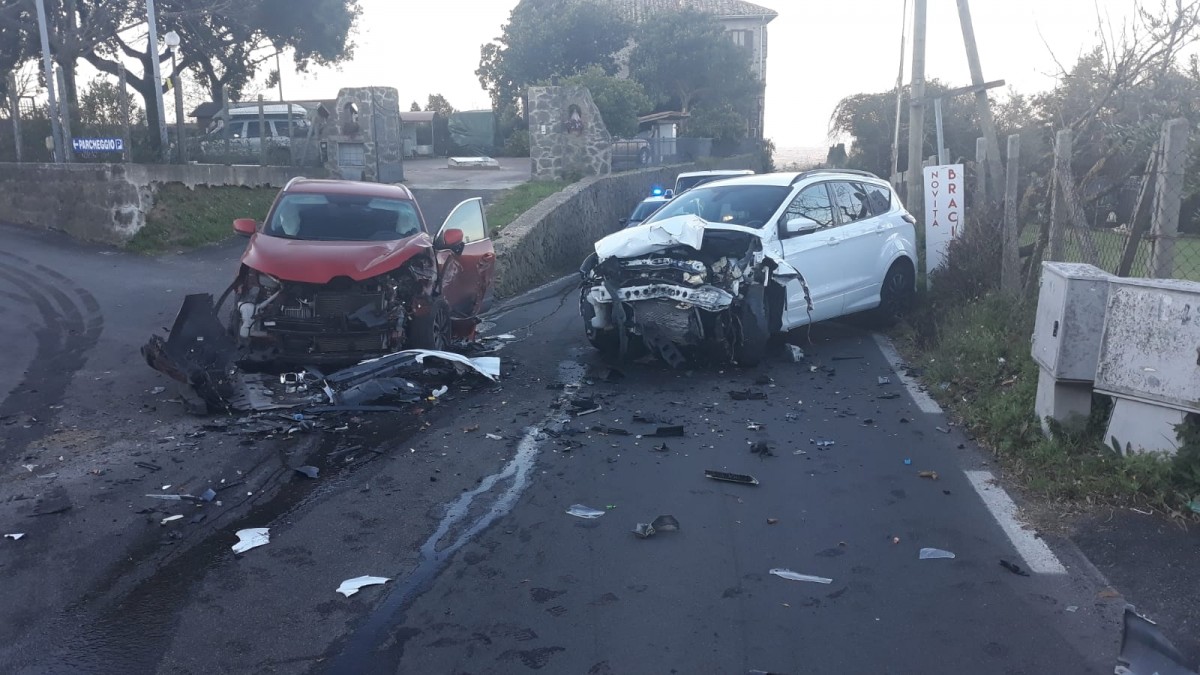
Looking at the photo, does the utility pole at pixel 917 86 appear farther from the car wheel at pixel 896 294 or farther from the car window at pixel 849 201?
the car window at pixel 849 201

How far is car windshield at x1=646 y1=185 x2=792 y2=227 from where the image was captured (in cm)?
1111

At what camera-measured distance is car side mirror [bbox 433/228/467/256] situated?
10824 millimetres

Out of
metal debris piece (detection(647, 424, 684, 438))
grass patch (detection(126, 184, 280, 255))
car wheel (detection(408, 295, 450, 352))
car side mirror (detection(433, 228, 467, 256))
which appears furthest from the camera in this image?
grass patch (detection(126, 184, 280, 255))

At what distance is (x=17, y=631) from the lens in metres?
4.60

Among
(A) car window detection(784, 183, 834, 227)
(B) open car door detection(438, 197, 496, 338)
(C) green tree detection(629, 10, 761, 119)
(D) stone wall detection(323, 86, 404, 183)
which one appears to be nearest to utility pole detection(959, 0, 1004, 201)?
(A) car window detection(784, 183, 834, 227)

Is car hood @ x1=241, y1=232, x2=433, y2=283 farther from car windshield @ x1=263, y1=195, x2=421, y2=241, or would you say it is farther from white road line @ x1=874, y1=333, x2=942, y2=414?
white road line @ x1=874, y1=333, x2=942, y2=414

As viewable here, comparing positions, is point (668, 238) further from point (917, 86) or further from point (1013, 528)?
point (917, 86)

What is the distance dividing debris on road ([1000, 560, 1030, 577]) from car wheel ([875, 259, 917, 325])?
7.47 m

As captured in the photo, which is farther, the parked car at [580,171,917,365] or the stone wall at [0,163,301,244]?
the stone wall at [0,163,301,244]

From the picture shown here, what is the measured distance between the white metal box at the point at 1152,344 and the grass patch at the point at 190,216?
594 inches

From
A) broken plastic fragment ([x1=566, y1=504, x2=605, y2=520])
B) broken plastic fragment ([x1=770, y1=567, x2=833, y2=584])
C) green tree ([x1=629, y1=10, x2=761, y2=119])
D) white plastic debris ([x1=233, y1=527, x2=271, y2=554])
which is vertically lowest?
broken plastic fragment ([x1=566, y1=504, x2=605, y2=520])

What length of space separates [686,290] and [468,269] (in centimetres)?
297

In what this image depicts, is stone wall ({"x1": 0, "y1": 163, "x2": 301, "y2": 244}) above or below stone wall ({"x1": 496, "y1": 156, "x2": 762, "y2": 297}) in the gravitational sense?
above

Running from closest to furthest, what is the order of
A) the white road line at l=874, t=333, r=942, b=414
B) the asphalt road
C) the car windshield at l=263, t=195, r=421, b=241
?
the asphalt road
the white road line at l=874, t=333, r=942, b=414
the car windshield at l=263, t=195, r=421, b=241
